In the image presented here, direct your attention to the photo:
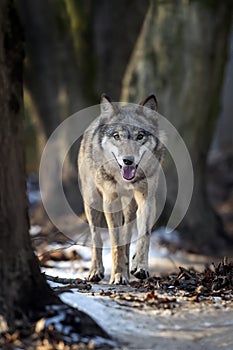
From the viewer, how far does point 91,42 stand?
18.4 metres

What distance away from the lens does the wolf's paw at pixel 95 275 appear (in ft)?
28.4

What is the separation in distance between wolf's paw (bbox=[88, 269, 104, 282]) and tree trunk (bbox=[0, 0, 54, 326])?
7.60 feet

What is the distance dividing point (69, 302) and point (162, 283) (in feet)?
5.89

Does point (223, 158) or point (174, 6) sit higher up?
point (174, 6)

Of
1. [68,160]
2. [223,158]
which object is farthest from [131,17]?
[223,158]

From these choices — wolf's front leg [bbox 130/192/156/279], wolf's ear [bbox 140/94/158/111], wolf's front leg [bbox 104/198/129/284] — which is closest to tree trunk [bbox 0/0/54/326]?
wolf's front leg [bbox 130/192/156/279]

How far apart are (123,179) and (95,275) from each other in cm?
111

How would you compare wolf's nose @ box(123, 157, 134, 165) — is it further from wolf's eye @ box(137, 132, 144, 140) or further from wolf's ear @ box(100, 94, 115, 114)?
wolf's ear @ box(100, 94, 115, 114)

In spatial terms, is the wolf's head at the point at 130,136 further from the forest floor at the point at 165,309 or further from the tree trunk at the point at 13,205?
the tree trunk at the point at 13,205

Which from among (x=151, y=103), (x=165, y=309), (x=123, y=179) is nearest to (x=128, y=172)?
(x=123, y=179)

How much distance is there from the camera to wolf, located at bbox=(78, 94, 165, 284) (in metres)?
8.48

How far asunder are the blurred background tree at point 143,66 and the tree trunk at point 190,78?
21mm

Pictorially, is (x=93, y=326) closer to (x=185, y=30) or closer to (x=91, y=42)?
(x=185, y=30)

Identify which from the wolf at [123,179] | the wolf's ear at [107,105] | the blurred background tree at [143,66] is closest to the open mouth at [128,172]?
the wolf at [123,179]
